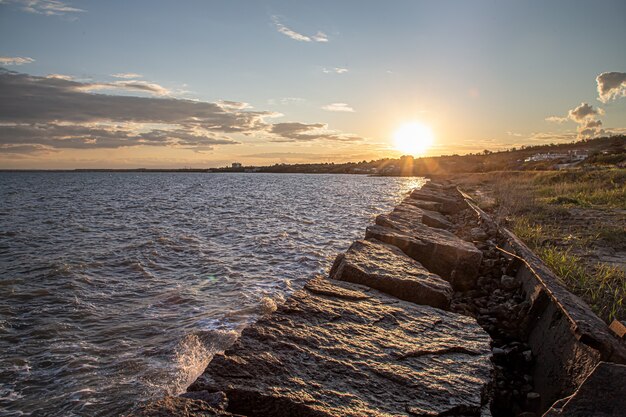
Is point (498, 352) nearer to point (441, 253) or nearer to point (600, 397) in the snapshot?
point (600, 397)

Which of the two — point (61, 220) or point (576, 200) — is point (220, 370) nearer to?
point (576, 200)

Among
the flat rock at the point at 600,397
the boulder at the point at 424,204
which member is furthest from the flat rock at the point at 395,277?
the boulder at the point at 424,204

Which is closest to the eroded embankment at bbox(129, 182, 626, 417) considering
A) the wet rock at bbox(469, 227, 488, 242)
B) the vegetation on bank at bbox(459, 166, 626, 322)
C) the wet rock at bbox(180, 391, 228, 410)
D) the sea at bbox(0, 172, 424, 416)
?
the wet rock at bbox(180, 391, 228, 410)

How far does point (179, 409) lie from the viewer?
1.67 m

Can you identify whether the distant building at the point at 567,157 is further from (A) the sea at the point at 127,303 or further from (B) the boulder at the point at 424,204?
(A) the sea at the point at 127,303

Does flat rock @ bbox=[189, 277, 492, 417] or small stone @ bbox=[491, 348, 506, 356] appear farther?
small stone @ bbox=[491, 348, 506, 356]

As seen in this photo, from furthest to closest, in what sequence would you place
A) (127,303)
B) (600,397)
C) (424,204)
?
(424,204), (127,303), (600,397)

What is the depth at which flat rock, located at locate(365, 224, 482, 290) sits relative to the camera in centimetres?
474

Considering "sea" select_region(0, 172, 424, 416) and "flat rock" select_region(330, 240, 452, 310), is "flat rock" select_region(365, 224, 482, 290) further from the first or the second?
"sea" select_region(0, 172, 424, 416)

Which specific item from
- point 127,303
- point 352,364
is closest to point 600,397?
point 352,364

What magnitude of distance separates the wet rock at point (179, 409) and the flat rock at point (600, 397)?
1.57 m

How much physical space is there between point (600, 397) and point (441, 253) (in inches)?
129

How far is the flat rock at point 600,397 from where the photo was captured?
1.61 meters

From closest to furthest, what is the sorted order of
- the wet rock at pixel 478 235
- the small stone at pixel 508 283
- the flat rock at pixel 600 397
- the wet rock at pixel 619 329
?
the flat rock at pixel 600 397 → the wet rock at pixel 619 329 → the small stone at pixel 508 283 → the wet rock at pixel 478 235
